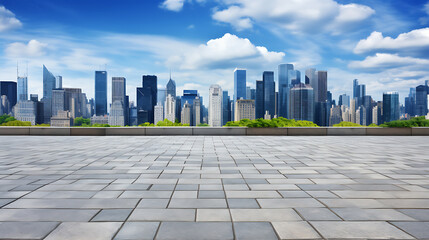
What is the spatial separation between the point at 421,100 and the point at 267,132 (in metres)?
197

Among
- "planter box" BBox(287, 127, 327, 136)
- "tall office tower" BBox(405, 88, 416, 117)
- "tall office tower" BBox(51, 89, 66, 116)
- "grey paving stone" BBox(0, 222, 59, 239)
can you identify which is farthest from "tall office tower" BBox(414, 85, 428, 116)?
"tall office tower" BBox(51, 89, 66, 116)

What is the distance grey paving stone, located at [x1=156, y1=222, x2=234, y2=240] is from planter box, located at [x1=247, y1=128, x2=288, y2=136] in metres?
14.4

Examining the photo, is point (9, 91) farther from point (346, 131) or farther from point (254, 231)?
point (254, 231)

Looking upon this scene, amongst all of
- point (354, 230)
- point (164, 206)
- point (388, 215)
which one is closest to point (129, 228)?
point (164, 206)

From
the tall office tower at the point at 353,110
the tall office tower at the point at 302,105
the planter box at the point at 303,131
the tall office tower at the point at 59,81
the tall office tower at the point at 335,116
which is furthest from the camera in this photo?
the tall office tower at the point at 59,81

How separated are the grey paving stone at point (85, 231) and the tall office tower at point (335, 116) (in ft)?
542

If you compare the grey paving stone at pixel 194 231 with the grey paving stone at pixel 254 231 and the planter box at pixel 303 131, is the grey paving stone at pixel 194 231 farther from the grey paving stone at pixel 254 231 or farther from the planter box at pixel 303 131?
the planter box at pixel 303 131

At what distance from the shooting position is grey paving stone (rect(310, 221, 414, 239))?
277cm

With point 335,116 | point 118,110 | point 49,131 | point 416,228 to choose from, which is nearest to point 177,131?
point 49,131

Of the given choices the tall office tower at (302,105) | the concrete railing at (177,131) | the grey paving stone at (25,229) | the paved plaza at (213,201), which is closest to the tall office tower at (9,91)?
the concrete railing at (177,131)

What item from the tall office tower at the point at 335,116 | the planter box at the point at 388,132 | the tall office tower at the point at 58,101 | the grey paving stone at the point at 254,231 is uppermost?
the tall office tower at the point at 58,101

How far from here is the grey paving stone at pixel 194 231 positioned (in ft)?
9.00

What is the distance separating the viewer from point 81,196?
13.5 ft

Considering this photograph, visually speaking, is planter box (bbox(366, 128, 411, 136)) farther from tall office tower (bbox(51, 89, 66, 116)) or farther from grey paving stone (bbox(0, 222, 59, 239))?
tall office tower (bbox(51, 89, 66, 116))
